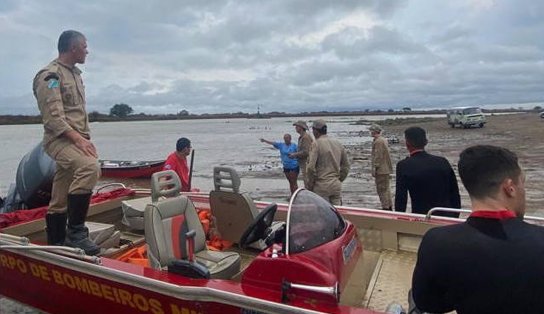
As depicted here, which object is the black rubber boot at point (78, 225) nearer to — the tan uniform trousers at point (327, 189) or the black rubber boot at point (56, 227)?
the black rubber boot at point (56, 227)

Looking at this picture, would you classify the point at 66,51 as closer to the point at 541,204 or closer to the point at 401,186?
the point at 401,186

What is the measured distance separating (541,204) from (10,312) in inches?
347

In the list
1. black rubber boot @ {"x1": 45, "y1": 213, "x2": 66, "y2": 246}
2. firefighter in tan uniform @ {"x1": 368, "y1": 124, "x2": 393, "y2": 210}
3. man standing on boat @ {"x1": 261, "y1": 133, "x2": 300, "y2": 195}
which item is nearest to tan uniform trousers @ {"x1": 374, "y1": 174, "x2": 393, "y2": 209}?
firefighter in tan uniform @ {"x1": 368, "y1": 124, "x2": 393, "y2": 210}

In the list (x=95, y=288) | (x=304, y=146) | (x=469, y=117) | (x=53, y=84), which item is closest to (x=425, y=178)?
(x=95, y=288)

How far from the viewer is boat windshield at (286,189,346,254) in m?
2.82

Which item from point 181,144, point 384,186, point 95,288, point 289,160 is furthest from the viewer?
point 289,160

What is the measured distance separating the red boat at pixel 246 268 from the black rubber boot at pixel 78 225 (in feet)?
0.97

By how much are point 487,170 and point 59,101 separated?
3272 millimetres

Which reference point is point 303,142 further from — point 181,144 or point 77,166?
point 77,166

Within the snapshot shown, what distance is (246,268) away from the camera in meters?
2.97

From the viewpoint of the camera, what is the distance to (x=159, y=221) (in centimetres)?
355

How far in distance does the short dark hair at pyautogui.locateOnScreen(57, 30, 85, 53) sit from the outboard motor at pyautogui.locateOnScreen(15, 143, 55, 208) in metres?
2.19

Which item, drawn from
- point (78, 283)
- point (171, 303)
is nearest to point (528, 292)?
Answer: point (171, 303)

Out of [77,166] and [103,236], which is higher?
[77,166]
